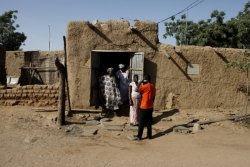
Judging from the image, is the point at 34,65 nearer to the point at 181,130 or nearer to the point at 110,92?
the point at 110,92

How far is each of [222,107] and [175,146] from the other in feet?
12.6

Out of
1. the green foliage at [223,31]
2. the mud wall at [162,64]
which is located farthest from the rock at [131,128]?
the green foliage at [223,31]

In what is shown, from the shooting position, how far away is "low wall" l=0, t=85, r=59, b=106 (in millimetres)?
11625

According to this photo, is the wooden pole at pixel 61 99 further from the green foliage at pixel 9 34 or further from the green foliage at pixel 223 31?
the green foliage at pixel 9 34

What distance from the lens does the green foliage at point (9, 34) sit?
89.5 ft

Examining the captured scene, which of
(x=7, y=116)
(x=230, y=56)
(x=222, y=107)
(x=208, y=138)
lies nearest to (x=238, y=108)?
(x=222, y=107)

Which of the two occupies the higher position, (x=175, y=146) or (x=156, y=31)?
(x=156, y=31)

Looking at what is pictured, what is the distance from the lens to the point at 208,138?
9.34 metres

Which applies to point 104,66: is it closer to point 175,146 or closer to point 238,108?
point 238,108

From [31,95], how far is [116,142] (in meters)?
3.94

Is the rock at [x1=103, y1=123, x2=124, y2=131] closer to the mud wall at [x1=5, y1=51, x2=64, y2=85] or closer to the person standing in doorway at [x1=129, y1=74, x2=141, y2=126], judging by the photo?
the person standing in doorway at [x1=129, y1=74, x2=141, y2=126]

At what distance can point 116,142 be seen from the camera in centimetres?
883

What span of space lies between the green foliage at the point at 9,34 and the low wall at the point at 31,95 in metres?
16.8

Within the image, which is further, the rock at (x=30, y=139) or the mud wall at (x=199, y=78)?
the mud wall at (x=199, y=78)
